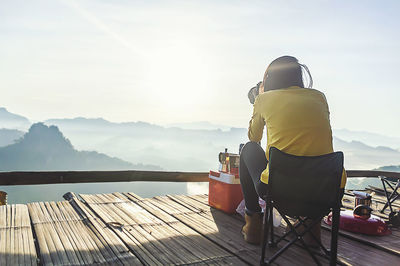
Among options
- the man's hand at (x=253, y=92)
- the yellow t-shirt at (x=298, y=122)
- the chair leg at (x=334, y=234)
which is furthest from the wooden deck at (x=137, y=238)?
the man's hand at (x=253, y=92)

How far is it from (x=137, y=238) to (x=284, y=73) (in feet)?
6.09

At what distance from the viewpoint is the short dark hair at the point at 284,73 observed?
98.7 inches

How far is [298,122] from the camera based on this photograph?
2.24m

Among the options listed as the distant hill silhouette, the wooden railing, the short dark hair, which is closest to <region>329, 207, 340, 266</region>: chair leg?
the short dark hair

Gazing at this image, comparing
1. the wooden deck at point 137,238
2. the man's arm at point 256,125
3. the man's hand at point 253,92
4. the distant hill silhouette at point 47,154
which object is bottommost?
the distant hill silhouette at point 47,154

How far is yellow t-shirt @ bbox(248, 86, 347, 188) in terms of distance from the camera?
7.31 feet

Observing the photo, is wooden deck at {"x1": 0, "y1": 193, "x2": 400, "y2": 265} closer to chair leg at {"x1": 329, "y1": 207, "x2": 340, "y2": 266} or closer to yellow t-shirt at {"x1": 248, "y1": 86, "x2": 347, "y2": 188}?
chair leg at {"x1": 329, "y1": 207, "x2": 340, "y2": 266}

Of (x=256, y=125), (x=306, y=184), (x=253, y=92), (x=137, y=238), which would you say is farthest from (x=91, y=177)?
(x=306, y=184)

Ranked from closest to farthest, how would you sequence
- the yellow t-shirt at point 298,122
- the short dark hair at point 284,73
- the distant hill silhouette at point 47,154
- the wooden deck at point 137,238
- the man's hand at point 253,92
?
the yellow t-shirt at point 298,122 → the wooden deck at point 137,238 → the short dark hair at point 284,73 → the man's hand at point 253,92 → the distant hill silhouette at point 47,154

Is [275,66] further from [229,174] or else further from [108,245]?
[108,245]

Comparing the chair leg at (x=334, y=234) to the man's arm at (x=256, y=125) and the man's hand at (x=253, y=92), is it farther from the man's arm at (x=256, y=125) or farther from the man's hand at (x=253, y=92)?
the man's hand at (x=253, y=92)

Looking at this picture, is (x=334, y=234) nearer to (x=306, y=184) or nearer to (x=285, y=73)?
(x=306, y=184)

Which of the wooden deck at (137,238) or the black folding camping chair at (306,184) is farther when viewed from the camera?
the wooden deck at (137,238)

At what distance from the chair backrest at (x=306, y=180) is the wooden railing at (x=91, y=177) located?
2.91 m
